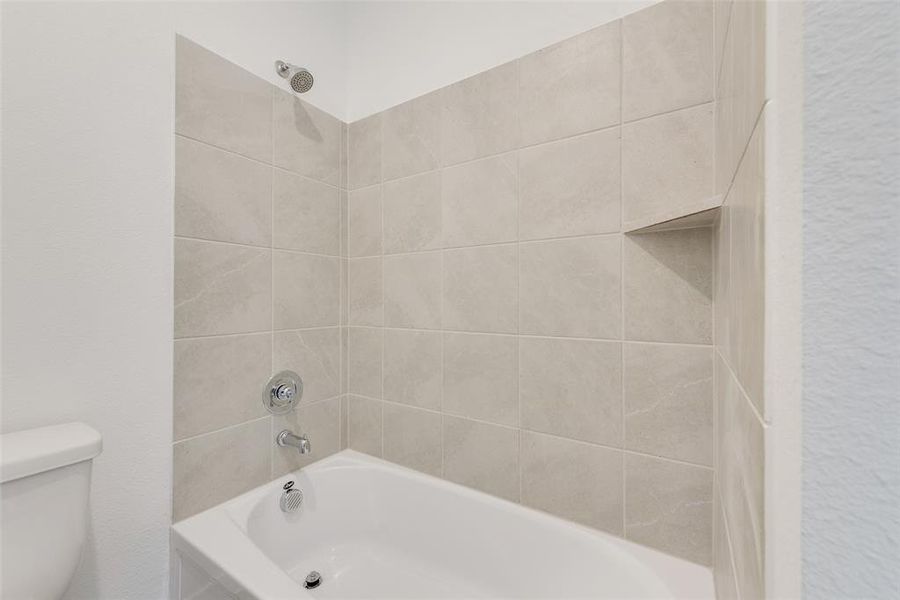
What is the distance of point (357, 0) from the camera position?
1.55m

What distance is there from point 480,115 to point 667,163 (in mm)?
587

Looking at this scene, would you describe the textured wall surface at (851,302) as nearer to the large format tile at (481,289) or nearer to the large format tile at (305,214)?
the large format tile at (481,289)

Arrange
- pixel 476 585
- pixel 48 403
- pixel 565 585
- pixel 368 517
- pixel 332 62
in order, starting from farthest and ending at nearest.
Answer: pixel 332 62 → pixel 368 517 → pixel 476 585 → pixel 565 585 → pixel 48 403

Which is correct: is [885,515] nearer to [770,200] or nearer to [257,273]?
[770,200]

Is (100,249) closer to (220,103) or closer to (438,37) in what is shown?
(220,103)

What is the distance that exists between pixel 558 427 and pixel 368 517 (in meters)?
0.81

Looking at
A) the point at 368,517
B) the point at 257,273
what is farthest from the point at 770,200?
the point at 368,517

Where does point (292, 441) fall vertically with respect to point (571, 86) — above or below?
below

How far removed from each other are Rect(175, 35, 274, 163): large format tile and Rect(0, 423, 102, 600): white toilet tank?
82 centimetres

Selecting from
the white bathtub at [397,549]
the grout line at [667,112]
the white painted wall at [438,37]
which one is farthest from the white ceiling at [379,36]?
the white bathtub at [397,549]

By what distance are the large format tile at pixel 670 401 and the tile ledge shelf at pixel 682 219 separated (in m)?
0.29

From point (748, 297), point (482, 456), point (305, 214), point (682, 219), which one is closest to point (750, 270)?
point (748, 297)

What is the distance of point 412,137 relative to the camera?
1395 mm

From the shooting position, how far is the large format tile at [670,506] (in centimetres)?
93
